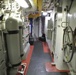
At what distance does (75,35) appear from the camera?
306cm

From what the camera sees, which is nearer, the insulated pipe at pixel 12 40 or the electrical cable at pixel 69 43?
the electrical cable at pixel 69 43

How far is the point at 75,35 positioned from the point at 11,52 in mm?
1787

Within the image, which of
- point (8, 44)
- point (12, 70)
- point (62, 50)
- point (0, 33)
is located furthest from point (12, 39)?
point (62, 50)

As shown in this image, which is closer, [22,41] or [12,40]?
[12,40]

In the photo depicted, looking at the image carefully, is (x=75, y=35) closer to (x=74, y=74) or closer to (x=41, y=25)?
(x=74, y=74)

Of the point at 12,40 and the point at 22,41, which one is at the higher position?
the point at 12,40

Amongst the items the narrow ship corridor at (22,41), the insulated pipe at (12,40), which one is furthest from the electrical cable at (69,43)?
the insulated pipe at (12,40)

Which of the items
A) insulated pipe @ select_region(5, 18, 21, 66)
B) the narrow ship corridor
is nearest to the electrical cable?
the narrow ship corridor

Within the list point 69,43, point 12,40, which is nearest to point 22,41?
point 12,40

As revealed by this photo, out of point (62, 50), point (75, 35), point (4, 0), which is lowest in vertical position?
point (62, 50)

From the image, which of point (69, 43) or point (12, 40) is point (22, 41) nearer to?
point (12, 40)

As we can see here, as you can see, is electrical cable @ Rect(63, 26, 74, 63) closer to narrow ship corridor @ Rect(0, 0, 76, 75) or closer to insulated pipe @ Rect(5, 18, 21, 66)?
narrow ship corridor @ Rect(0, 0, 76, 75)

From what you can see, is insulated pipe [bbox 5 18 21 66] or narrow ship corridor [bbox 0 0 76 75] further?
insulated pipe [bbox 5 18 21 66]

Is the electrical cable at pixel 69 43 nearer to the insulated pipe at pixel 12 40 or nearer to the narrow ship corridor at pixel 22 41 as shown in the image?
the narrow ship corridor at pixel 22 41
